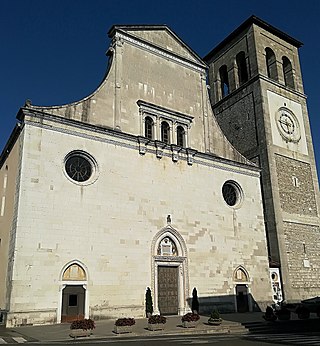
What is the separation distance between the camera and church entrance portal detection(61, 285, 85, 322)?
15969mm

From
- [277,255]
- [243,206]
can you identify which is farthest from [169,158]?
[277,255]

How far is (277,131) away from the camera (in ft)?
91.4

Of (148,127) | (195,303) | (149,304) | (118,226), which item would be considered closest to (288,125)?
(148,127)

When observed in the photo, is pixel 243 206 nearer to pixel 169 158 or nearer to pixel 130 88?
pixel 169 158

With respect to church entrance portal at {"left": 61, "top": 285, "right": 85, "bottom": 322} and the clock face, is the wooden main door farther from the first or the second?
the clock face

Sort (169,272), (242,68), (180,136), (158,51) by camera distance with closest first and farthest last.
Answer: (169,272) → (180,136) → (158,51) → (242,68)

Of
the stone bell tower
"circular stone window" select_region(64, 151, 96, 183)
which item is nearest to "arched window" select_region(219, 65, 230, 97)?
the stone bell tower

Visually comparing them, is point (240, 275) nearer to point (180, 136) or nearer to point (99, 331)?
point (180, 136)

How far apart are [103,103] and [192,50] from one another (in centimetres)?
837

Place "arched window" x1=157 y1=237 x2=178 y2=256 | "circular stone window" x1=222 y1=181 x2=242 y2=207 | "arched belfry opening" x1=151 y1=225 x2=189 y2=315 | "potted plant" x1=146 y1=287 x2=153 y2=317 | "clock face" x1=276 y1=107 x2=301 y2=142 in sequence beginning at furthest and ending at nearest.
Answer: "clock face" x1=276 y1=107 x2=301 y2=142
"circular stone window" x1=222 y1=181 x2=242 y2=207
"arched window" x1=157 y1=237 x2=178 y2=256
"arched belfry opening" x1=151 y1=225 x2=189 y2=315
"potted plant" x1=146 y1=287 x2=153 y2=317

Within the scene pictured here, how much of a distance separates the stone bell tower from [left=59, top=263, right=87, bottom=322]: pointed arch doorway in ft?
41.5

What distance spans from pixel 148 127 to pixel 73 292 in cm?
986

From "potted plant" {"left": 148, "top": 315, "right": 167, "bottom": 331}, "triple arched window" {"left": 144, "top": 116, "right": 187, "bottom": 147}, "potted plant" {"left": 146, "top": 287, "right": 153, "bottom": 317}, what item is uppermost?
"triple arched window" {"left": 144, "top": 116, "right": 187, "bottom": 147}

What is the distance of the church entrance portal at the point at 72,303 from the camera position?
16.0 metres
